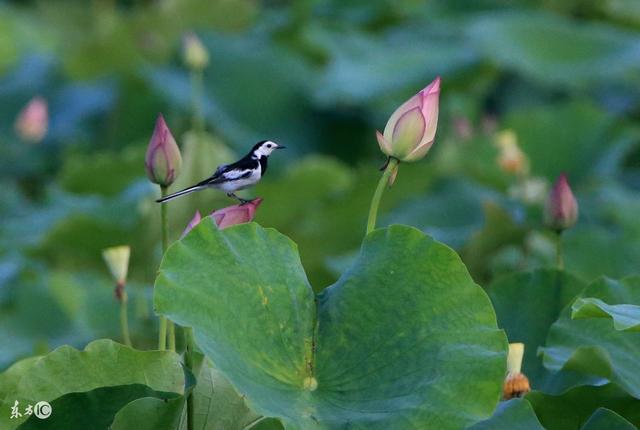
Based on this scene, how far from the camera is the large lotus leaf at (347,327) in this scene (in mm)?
865

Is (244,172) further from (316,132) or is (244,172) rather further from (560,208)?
(316,132)

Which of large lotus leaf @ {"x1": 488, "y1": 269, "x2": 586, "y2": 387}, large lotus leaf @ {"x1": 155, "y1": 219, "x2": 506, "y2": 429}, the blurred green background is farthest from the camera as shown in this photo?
Answer: the blurred green background

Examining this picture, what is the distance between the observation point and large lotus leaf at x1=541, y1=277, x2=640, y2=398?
959 millimetres

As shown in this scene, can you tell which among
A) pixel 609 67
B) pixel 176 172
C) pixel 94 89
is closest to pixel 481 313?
pixel 176 172

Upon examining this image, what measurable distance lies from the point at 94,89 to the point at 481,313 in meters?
2.70

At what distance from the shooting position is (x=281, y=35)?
381 cm

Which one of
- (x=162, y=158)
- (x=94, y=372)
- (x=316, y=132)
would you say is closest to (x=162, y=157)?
(x=162, y=158)

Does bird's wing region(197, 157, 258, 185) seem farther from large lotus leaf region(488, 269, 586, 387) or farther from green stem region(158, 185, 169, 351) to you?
large lotus leaf region(488, 269, 586, 387)

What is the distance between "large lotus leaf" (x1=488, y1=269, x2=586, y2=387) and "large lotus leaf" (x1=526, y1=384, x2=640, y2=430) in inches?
7.0

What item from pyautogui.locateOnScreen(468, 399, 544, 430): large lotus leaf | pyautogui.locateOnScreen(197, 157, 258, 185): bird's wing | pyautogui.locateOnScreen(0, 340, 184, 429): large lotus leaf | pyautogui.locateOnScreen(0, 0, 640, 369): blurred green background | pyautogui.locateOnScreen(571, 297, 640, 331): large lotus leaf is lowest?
pyautogui.locateOnScreen(0, 0, 640, 369): blurred green background

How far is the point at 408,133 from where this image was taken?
0.91 metres

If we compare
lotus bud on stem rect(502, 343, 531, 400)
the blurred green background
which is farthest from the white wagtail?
the blurred green background

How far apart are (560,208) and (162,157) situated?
39 centimetres

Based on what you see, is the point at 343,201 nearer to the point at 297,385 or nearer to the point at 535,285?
the point at 535,285
